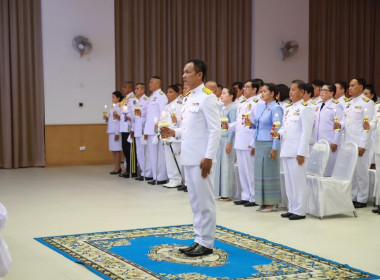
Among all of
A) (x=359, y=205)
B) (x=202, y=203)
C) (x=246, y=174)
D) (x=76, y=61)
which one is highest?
(x=76, y=61)

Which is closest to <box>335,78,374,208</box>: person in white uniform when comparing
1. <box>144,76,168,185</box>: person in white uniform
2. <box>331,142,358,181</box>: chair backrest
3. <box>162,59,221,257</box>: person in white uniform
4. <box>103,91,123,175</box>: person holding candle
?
<box>331,142,358,181</box>: chair backrest

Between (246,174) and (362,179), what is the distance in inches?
57.4

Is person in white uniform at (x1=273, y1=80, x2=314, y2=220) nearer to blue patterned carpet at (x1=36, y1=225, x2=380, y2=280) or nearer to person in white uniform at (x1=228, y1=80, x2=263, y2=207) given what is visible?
person in white uniform at (x1=228, y1=80, x2=263, y2=207)

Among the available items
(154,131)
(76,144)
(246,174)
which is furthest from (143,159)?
(246,174)

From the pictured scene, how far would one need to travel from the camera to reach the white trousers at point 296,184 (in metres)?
6.90

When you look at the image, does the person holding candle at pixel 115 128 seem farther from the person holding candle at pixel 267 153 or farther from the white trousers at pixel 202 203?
the white trousers at pixel 202 203

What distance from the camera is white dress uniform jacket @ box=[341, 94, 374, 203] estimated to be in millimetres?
7922

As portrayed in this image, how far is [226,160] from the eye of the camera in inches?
326

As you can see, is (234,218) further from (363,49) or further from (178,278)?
(363,49)

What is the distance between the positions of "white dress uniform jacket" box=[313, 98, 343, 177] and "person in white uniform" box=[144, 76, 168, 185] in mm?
2479

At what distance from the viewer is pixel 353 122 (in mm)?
8172

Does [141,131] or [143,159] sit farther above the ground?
[141,131]

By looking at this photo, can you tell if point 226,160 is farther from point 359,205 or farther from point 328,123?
point 359,205

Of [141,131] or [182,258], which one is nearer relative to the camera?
[182,258]
